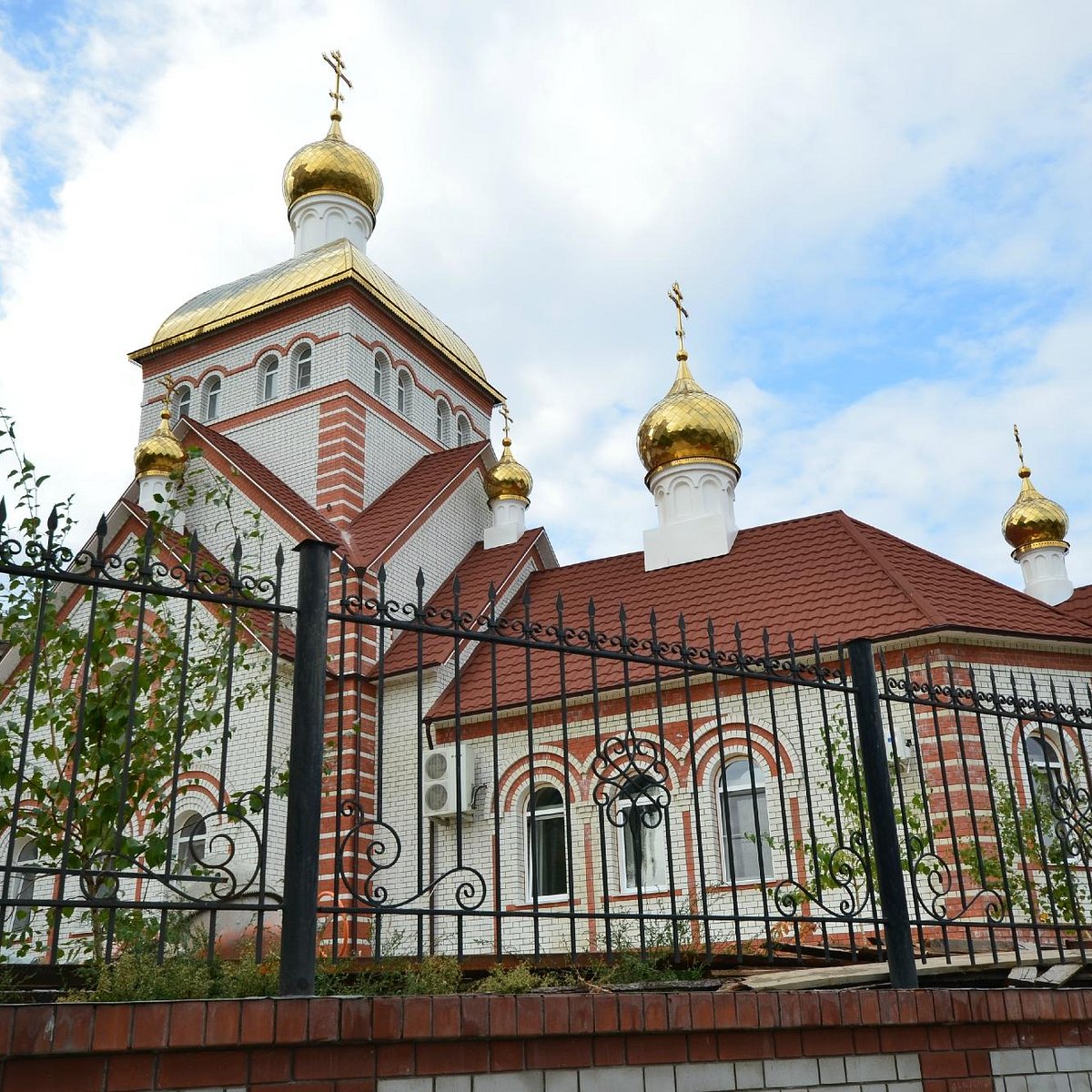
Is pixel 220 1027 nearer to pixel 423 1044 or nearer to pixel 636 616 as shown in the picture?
pixel 423 1044

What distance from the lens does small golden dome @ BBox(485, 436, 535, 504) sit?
18.0 metres

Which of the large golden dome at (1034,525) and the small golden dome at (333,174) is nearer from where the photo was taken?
the large golden dome at (1034,525)

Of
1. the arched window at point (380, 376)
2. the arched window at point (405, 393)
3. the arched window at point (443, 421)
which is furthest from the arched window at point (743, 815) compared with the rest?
the arched window at point (443, 421)

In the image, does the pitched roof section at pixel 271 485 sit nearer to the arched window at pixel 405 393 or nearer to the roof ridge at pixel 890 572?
the arched window at pixel 405 393

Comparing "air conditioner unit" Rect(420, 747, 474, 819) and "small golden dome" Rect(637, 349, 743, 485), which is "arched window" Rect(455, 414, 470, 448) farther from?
"air conditioner unit" Rect(420, 747, 474, 819)

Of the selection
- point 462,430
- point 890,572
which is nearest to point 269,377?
point 462,430

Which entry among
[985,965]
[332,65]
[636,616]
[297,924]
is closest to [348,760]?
[636,616]

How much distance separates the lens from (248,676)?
13.2 metres

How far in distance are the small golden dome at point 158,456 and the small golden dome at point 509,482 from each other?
471 cm

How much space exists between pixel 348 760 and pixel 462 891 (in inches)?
354

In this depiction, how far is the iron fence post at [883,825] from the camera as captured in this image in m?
4.21

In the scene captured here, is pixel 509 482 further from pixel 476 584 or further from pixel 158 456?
pixel 158 456

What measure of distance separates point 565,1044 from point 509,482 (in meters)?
15.0

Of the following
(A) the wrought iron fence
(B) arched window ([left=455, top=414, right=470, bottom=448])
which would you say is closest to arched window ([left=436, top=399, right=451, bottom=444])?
(B) arched window ([left=455, top=414, right=470, bottom=448])
